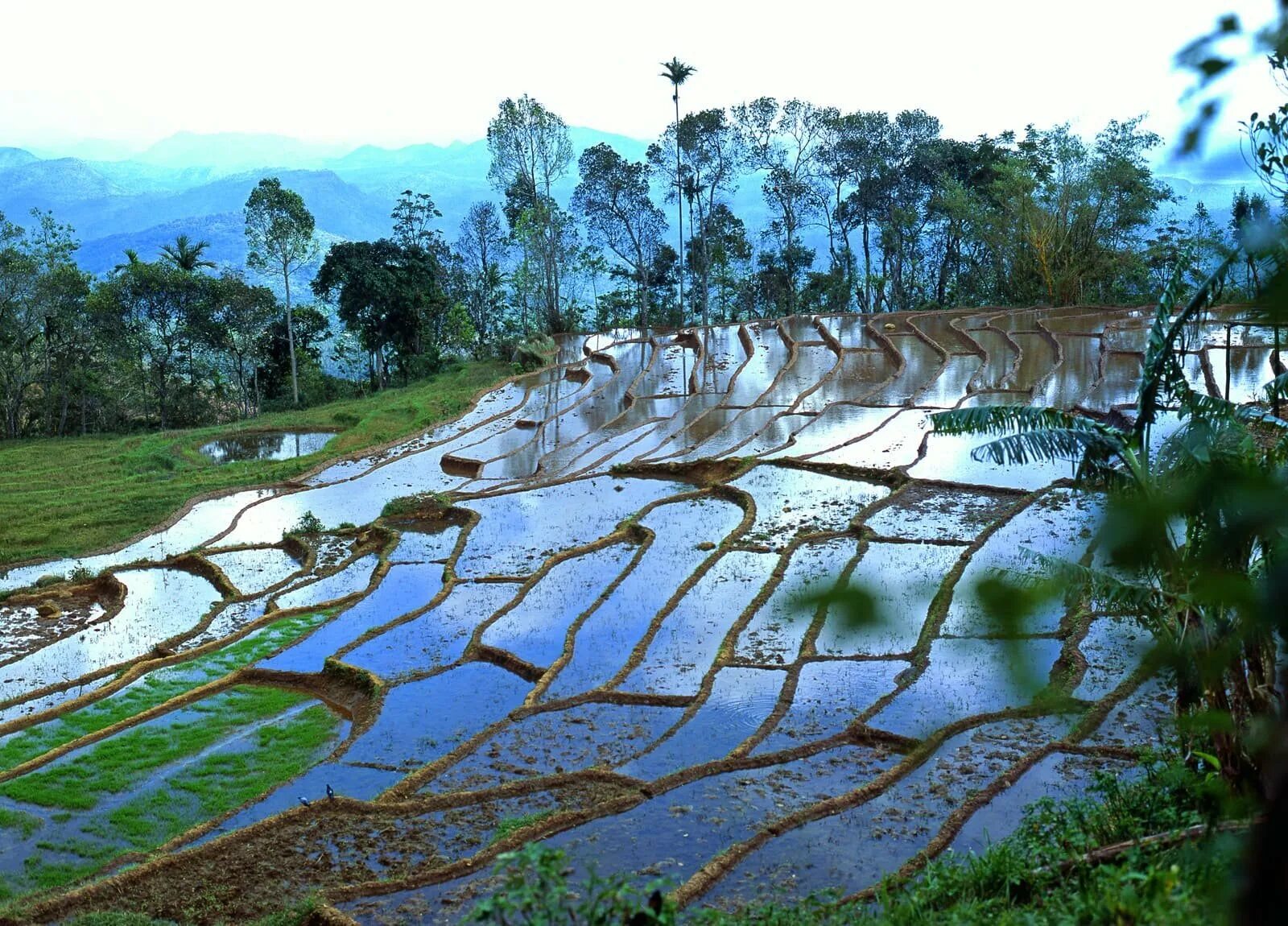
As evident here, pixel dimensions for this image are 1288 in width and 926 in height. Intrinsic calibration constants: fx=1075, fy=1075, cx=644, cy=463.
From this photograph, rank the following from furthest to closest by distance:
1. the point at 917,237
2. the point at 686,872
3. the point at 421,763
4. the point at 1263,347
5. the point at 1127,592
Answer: the point at 917,237
the point at 1263,347
the point at 421,763
the point at 686,872
the point at 1127,592

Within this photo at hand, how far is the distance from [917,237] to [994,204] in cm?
275

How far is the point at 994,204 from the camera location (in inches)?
1264

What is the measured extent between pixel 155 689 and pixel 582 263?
2492cm

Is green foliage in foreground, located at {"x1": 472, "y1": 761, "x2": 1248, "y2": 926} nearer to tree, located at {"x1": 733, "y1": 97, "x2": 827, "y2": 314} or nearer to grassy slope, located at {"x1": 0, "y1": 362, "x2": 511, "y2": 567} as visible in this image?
grassy slope, located at {"x1": 0, "y1": 362, "x2": 511, "y2": 567}

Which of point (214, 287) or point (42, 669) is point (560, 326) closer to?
point (214, 287)

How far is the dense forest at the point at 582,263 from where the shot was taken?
28.0 m

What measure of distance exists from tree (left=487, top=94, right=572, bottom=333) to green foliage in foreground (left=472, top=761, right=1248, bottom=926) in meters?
25.9

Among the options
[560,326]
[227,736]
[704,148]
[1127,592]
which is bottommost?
[227,736]

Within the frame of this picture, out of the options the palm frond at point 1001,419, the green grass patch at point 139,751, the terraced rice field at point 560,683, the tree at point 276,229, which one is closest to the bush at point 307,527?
the terraced rice field at point 560,683

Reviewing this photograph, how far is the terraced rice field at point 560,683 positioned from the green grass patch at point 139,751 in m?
0.03

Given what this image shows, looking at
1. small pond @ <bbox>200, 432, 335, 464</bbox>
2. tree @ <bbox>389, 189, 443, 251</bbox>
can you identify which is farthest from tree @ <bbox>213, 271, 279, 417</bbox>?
tree @ <bbox>389, 189, 443, 251</bbox>

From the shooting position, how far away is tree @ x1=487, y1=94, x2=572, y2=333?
30.0 meters

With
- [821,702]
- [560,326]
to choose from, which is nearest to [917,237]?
[560,326]

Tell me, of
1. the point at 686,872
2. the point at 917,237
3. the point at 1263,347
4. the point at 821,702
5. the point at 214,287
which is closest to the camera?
the point at 686,872
